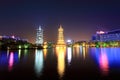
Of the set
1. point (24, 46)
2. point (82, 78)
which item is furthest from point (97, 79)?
point (24, 46)

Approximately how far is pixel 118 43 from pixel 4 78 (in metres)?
162

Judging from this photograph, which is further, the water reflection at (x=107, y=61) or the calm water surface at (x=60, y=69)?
the water reflection at (x=107, y=61)

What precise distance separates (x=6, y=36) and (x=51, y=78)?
138 m

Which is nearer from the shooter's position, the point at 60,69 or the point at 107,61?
the point at 60,69

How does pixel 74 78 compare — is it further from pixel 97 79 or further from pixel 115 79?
pixel 115 79

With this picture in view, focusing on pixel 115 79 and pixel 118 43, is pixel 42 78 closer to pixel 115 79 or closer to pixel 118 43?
pixel 115 79

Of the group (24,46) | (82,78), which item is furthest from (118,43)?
(82,78)

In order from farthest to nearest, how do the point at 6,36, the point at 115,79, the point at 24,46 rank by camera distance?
1. the point at 6,36
2. the point at 24,46
3. the point at 115,79

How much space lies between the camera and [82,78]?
22984mm

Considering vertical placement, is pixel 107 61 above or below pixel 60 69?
above

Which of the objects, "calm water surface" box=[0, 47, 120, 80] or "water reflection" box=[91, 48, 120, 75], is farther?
"water reflection" box=[91, 48, 120, 75]

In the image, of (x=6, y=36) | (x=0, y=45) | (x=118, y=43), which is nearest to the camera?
(x=0, y=45)

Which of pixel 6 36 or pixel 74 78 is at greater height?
pixel 6 36

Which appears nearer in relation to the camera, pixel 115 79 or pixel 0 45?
pixel 115 79
